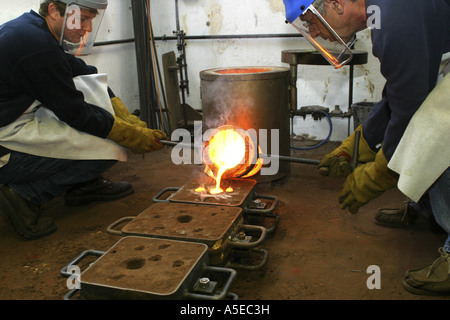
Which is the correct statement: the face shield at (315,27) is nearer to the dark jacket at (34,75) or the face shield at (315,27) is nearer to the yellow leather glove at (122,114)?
the dark jacket at (34,75)

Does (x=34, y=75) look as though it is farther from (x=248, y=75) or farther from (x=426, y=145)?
(x=426, y=145)

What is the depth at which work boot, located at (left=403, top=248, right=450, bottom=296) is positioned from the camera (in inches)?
65.1

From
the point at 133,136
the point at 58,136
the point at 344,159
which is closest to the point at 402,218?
Result: the point at 344,159

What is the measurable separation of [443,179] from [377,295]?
530 mm

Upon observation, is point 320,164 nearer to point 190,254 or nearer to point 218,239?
point 218,239

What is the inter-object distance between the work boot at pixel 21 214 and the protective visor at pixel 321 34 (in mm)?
1633

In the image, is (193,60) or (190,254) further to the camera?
(193,60)

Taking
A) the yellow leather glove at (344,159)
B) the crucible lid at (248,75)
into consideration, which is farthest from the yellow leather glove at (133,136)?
the yellow leather glove at (344,159)

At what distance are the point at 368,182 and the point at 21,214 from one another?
175 cm

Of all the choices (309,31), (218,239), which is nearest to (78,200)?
(218,239)

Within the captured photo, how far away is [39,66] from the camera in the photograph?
2.01 meters

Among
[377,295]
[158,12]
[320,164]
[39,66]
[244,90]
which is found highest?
[158,12]

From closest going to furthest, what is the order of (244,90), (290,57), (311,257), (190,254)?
(190,254)
(311,257)
(244,90)
(290,57)

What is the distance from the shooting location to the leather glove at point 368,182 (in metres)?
1.75
